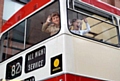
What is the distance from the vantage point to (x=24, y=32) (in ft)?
18.3

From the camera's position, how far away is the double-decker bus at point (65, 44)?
14.8 ft

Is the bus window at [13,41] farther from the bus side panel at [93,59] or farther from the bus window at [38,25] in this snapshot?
the bus side panel at [93,59]

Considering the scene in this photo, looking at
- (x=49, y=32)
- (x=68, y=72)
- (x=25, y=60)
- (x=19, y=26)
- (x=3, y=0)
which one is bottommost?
(x=68, y=72)

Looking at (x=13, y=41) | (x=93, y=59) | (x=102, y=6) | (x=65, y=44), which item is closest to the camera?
(x=65, y=44)

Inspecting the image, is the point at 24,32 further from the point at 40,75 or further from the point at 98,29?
the point at 98,29

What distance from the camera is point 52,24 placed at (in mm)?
4992

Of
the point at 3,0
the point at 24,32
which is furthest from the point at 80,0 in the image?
the point at 3,0

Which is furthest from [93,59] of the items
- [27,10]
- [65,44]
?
[27,10]

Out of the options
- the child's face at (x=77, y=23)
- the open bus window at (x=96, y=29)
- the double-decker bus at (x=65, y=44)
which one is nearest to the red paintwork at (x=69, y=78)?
the double-decker bus at (x=65, y=44)

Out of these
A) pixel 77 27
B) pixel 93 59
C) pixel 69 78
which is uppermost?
pixel 77 27

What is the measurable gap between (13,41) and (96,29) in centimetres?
217

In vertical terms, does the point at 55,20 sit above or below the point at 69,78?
above

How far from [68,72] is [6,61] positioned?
2.18 m

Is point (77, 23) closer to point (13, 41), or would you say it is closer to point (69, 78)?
point (69, 78)
